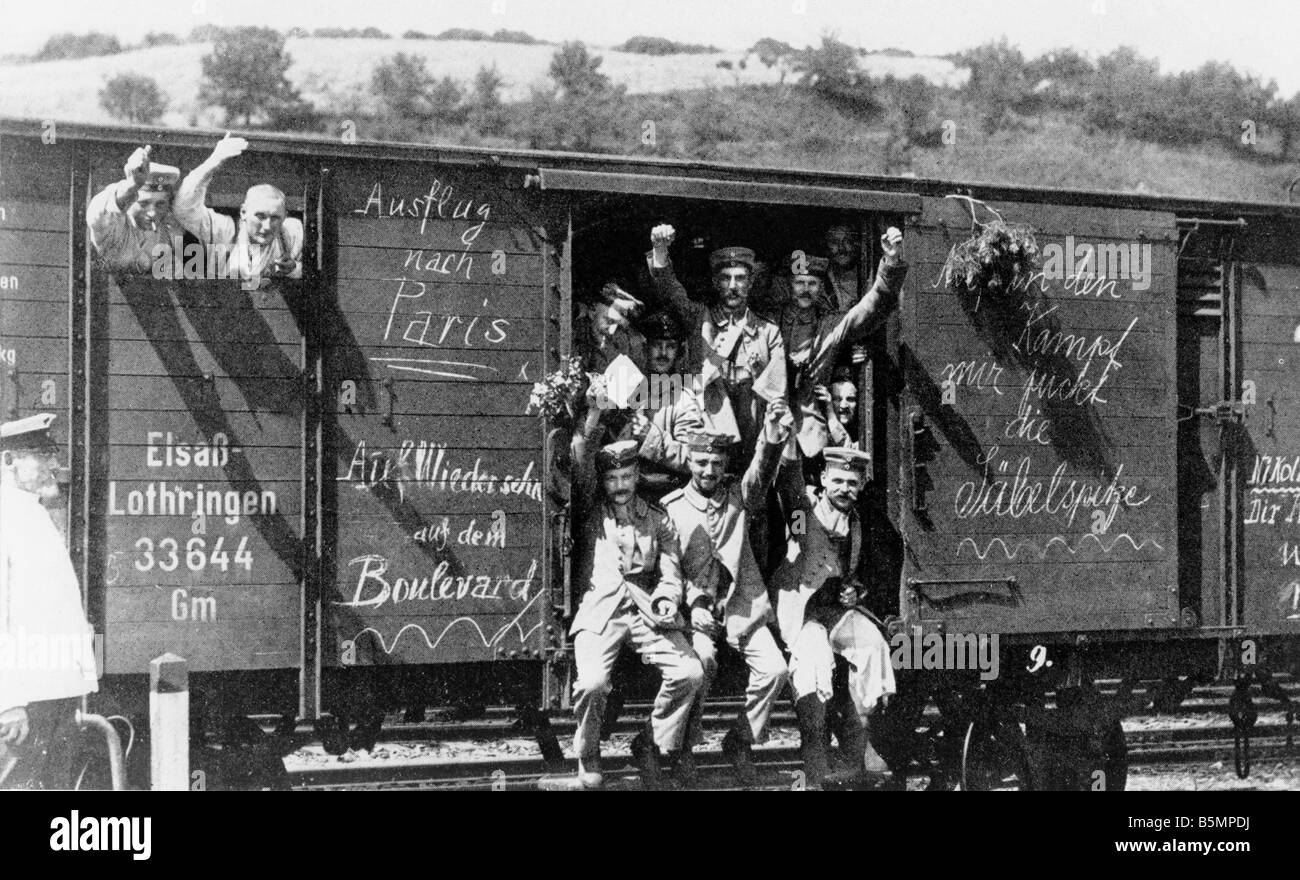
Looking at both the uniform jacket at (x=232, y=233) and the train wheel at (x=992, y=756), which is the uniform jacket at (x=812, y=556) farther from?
the uniform jacket at (x=232, y=233)

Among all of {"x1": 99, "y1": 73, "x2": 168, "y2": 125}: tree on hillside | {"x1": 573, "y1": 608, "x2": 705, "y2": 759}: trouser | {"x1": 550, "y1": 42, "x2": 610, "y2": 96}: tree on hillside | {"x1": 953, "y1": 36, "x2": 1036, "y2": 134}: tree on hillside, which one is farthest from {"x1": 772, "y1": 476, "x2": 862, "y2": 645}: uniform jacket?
{"x1": 953, "y1": 36, "x2": 1036, "y2": 134}: tree on hillside

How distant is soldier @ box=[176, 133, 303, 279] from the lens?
21.0 ft

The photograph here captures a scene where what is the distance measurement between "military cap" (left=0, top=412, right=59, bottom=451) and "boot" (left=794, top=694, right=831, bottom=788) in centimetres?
410

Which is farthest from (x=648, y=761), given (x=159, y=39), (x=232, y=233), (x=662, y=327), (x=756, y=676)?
(x=159, y=39)

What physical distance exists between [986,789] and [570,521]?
314 centimetres

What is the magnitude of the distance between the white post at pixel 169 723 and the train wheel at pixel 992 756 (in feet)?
14.7

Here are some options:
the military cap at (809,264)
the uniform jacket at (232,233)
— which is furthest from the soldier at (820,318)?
the uniform jacket at (232,233)

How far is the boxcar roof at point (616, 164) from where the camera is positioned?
6.37 meters

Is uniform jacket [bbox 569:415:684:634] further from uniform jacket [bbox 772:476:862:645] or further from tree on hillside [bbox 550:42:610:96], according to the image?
tree on hillside [bbox 550:42:610:96]

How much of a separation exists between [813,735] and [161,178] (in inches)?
176

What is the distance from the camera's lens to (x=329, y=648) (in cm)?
664

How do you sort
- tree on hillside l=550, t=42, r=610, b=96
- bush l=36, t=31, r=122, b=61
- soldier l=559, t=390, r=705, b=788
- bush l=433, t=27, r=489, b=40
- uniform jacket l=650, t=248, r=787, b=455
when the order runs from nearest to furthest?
soldier l=559, t=390, r=705, b=788 → uniform jacket l=650, t=248, r=787, b=455 → tree on hillside l=550, t=42, r=610, b=96 → bush l=36, t=31, r=122, b=61 → bush l=433, t=27, r=489, b=40

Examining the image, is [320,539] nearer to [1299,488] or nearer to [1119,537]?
[1119,537]
